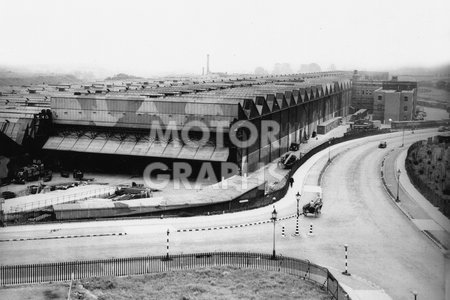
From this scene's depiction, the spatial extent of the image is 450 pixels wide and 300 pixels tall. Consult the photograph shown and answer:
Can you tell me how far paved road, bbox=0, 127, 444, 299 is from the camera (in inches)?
1123

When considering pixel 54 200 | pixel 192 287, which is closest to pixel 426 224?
pixel 192 287

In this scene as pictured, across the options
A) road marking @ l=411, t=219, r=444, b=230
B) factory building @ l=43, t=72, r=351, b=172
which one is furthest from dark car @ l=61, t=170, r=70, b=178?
road marking @ l=411, t=219, r=444, b=230

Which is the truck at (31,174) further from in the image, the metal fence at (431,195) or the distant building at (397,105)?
the distant building at (397,105)

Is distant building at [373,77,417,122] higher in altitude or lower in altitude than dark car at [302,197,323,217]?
higher

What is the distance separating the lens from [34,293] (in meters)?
23.8

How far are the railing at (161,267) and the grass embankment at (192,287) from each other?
68 centimetres

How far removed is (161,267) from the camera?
27.7m

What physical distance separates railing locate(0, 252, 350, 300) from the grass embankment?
2.24 ft

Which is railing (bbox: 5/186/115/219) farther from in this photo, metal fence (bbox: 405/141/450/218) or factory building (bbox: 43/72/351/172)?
metal fence (bbox: 405/141/450/218)

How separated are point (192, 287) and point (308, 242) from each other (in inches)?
436

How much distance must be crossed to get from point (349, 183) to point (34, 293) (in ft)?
119

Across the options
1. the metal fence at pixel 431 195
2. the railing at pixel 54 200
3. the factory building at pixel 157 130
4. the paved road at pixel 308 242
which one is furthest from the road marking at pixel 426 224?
the railing at pixel 54 200

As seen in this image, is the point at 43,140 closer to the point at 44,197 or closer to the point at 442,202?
the point at 44,197

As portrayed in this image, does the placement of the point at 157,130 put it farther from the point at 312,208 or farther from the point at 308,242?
the point at 308,242
